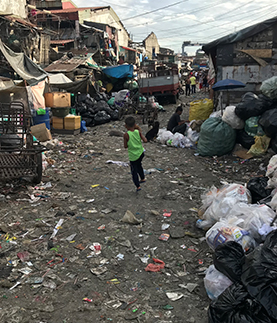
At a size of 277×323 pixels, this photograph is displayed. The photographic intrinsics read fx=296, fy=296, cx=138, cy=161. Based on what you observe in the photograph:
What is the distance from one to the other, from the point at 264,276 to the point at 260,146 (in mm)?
5074

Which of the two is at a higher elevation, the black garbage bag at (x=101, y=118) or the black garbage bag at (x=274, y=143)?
the black garbage bag at (x=101, y=118)

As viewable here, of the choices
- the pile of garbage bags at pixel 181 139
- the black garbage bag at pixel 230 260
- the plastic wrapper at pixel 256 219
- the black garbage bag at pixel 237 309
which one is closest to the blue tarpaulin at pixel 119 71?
the pile of garbage bags at pixel 181 139

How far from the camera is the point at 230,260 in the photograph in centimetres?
235

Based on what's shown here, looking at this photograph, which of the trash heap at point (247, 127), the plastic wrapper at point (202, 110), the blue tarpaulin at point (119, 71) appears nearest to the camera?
the trash heap at point (247, 127)

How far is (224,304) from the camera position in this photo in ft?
6.59

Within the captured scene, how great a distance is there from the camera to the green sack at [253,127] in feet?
22.0

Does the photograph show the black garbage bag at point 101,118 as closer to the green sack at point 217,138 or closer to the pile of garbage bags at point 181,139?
the pile of garbage bags at point 181,139

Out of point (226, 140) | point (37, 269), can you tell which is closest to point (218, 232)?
point (37, 269)

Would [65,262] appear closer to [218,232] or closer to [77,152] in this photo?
[218,232]

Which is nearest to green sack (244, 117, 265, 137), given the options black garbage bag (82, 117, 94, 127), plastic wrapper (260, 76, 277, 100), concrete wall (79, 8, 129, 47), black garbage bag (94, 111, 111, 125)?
plastic wrapper (260, 76, 277, 100)

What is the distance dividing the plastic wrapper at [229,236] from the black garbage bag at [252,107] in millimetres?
4466

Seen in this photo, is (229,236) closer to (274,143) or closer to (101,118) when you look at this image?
(274,143)

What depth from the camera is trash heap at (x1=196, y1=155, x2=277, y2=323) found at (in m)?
1.91

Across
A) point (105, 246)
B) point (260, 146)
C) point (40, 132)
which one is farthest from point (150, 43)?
point (105, 246)
